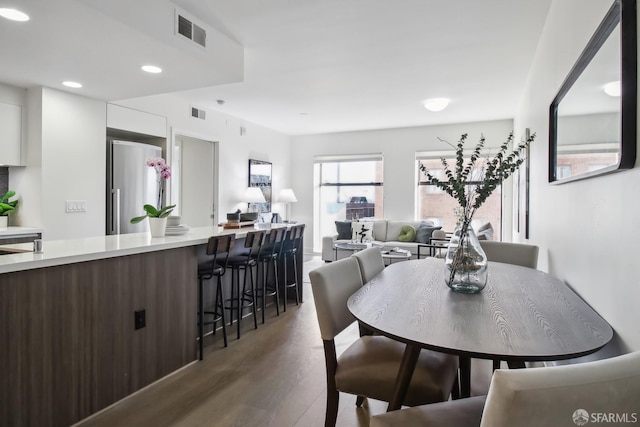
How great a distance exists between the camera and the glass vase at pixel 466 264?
1734 millimetres

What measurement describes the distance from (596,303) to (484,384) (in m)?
1.24

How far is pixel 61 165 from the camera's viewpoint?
3865 millimetres

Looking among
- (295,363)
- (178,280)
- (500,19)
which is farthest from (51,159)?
(500,19)

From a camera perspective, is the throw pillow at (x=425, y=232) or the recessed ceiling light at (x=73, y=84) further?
the throw pillow at (x=425, y=232)

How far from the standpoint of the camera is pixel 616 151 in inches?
48.8

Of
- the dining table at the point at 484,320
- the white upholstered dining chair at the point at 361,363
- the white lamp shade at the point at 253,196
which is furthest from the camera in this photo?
the white lamp shade at the point at 253,196

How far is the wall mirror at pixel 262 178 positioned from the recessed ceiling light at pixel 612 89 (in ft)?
19.4

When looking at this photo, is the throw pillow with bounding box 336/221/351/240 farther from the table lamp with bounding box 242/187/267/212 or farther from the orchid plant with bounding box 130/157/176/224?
the orchid plant with bounding box 130/157/176/224

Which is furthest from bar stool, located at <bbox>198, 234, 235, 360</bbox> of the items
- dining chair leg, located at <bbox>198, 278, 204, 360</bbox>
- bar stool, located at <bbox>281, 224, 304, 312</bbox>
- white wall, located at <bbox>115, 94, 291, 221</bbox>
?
white wall, located at <bbox>115, 94, 291, 221</bbox>

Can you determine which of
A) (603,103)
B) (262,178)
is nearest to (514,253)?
(603,103)

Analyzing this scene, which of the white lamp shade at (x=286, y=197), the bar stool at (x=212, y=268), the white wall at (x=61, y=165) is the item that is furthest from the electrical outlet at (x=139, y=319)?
the white lamp shade at (x=286, y=197)

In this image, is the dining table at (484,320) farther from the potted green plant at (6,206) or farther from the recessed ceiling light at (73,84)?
the potted green plant at (6,206)

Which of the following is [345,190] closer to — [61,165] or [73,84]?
[61,165]

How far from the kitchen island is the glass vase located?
1805 millimetres
